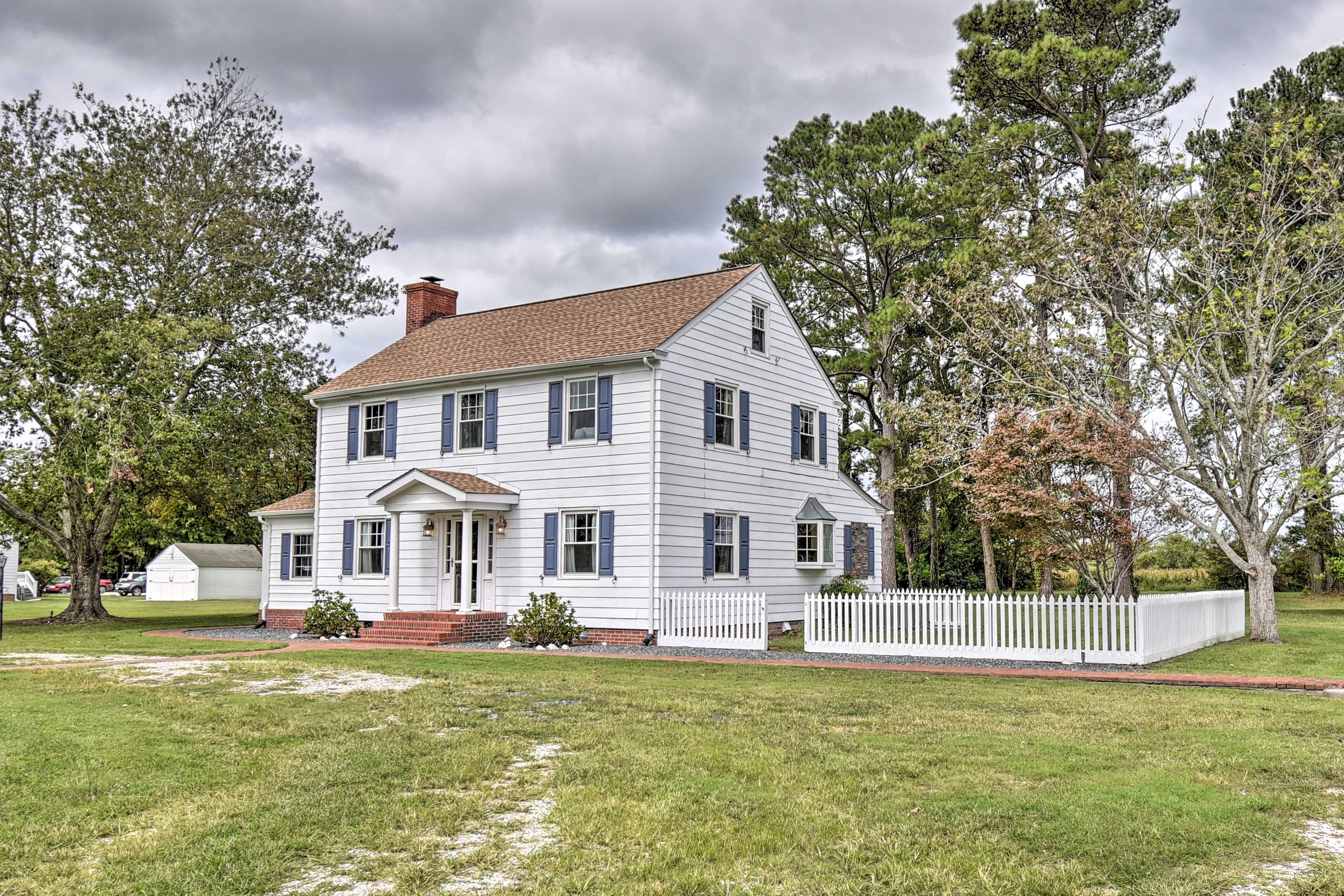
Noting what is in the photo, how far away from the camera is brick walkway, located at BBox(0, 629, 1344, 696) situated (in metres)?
13.3

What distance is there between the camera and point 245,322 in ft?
100

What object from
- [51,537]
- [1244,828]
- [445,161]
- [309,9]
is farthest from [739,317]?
[51,537]

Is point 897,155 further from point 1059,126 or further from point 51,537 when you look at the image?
point 51,537

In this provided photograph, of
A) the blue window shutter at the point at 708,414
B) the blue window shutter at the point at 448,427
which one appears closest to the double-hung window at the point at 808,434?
the blue window shutter at the point at 708,414

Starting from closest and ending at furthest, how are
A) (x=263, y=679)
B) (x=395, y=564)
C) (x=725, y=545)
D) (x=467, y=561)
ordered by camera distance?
(x=263, y=679) → (x=467, y=561) → (x=725, y=545) → (x=395, y=564)

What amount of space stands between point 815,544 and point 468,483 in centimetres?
854

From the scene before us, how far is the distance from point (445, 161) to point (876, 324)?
1476 cm

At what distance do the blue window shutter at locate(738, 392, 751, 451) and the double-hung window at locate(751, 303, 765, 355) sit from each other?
118 centimetres

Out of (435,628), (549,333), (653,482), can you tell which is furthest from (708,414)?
(435,628)

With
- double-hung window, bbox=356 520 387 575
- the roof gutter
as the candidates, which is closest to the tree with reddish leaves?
the roof gutter

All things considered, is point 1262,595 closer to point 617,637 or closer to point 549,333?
point 617,637

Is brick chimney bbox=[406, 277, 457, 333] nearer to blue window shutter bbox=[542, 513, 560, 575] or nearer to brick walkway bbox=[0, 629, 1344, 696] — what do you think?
blue window shutter bbox=[542, 513, 560, 575]

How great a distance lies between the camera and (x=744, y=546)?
2230 centimetres

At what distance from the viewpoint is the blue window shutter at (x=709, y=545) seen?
21.2 metres
